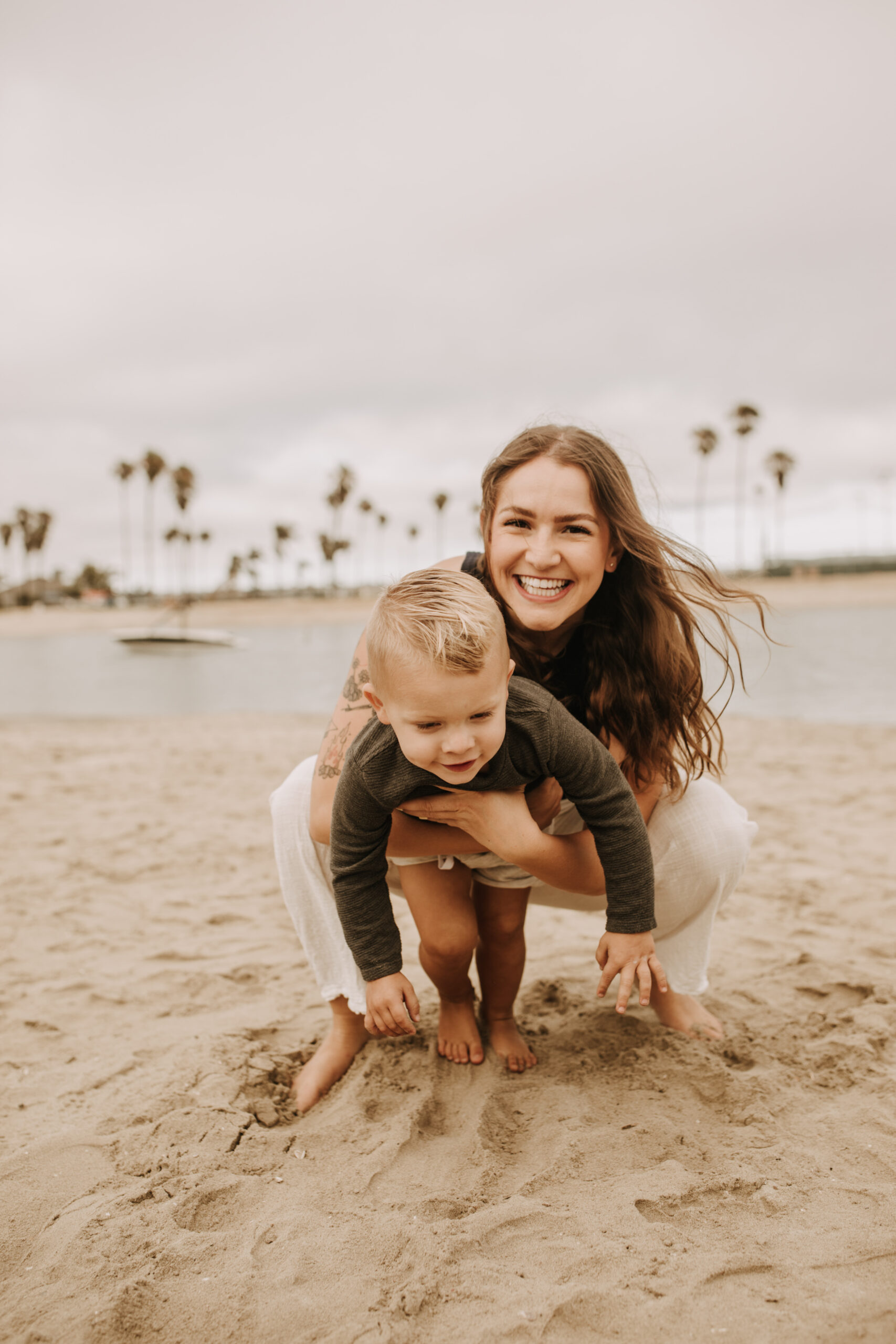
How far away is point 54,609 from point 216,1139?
7583 cm

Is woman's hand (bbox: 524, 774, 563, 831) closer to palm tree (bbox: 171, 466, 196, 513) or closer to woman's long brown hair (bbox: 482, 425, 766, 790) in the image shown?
woman's long brown hair (bbox: 482, 425, 766, 790)

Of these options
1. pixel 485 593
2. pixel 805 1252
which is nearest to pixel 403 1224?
pixel 805 1252

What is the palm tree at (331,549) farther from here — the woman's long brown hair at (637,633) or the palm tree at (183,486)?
the woman's long brown hair at (637,633)

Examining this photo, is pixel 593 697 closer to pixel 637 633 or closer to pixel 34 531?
pixel 637 633

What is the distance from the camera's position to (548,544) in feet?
7.81

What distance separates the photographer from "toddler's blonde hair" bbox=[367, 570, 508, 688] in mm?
1954

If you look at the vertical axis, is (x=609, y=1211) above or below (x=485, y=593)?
below

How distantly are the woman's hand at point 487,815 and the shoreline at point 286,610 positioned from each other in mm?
48296

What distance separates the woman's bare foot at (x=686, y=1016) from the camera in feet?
8.47

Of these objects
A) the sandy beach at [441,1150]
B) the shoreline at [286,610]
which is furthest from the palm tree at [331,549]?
the sandy beach at [441,1150]

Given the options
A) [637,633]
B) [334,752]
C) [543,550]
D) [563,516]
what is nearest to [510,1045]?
[334,752]

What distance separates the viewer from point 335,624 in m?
54.3

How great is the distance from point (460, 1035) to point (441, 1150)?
1.41ft

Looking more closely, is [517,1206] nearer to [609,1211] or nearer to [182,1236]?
[609,1211]
